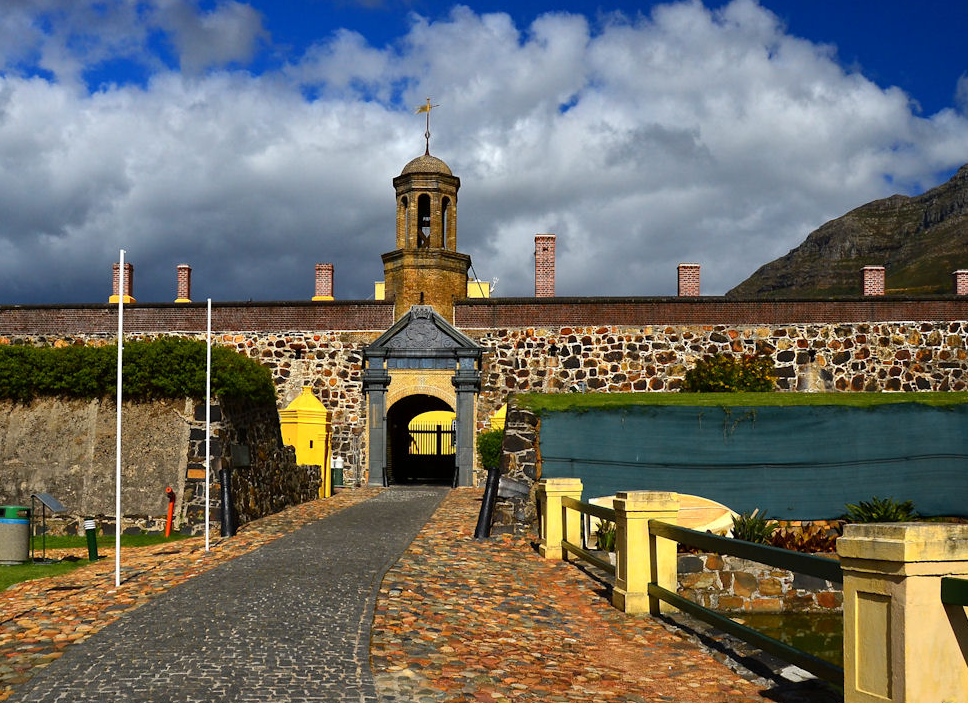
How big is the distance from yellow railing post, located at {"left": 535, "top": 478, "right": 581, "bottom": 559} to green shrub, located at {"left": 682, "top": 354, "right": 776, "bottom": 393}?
9001 millimetres

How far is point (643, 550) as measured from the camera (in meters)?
8.13

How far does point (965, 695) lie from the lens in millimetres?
4035

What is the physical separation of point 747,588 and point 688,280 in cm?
1510

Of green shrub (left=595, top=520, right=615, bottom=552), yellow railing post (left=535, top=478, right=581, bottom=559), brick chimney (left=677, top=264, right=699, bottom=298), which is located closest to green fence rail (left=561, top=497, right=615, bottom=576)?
yellow railing post (left=535, top=478, right=581, bottom=559)

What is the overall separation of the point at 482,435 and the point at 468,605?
12474 millimetres

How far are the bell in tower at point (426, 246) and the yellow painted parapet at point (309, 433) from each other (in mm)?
4638

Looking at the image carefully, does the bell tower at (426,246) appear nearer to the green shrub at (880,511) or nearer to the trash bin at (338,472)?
the trash bin at (338,472)

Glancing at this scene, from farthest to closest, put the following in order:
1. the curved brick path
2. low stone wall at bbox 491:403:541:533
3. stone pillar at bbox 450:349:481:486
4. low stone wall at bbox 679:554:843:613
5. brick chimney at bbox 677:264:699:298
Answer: brick chimney at bbox 677:264:699:298 < stone pillar at bbox 450:349:481:486 < low stone wall at bbox 491:403:541:533 < low stone wall at bbox 679:554:843:613 < the curved brick path

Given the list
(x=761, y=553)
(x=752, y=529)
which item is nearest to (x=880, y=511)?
(x=752, y=529)

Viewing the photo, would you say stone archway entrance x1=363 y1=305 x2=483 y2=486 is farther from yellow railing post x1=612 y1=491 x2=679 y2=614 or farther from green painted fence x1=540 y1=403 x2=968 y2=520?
yellow railing post x1=612 y1=491 x2=679 y2=614

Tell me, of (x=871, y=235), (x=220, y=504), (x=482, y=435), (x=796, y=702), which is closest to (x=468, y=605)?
(x=796, y=702)

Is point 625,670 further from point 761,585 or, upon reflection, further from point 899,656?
point 761,585

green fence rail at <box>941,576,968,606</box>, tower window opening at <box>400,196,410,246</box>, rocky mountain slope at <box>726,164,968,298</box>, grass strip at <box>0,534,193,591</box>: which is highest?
rocky mountain slope at <box>726,164,968,298</box>

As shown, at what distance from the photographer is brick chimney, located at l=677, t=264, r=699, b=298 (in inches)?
999
